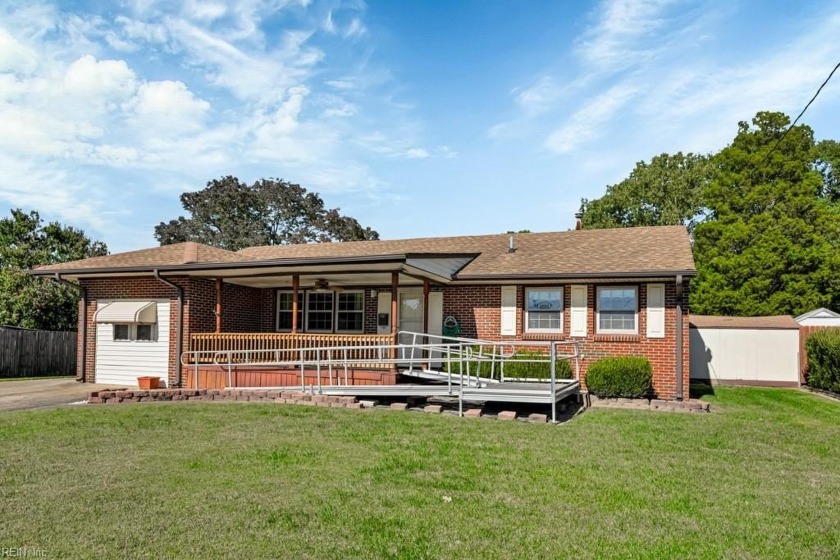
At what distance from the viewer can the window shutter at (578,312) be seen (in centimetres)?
1416

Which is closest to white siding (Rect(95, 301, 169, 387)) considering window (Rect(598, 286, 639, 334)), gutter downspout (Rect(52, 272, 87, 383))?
gutter downspout (Rect(52, 272, 87, 383))

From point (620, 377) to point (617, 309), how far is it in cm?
185

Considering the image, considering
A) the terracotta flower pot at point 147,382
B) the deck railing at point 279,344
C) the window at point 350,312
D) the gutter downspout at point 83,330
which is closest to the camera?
the deck railing at point 279,344

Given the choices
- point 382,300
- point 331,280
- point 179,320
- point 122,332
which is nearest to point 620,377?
point 382,300

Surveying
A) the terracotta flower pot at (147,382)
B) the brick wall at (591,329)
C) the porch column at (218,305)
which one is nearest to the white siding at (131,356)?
the terracotta flower pot at (147,382)

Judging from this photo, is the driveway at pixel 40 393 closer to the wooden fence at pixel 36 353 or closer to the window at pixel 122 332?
the window at pixel 122 332

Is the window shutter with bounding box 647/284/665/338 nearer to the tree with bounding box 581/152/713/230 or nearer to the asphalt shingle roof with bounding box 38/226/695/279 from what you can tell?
the asphalt shingle roof with bounding box 38/226/695/279

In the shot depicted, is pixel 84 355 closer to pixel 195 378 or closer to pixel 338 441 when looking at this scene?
pixel 195 378

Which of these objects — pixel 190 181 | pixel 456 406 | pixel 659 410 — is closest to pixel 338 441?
pixel 456 406

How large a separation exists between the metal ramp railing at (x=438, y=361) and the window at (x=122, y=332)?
231cm

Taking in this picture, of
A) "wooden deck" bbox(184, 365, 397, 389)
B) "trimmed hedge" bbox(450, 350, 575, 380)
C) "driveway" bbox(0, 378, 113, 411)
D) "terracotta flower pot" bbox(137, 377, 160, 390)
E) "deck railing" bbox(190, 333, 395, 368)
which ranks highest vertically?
"deck railing" bbox(190, 333, 395, 368)

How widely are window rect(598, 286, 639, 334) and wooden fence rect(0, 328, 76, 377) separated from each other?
17.6 m

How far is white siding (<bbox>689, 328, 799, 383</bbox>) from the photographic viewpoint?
1664 centimetres

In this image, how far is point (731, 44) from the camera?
39.0ft
